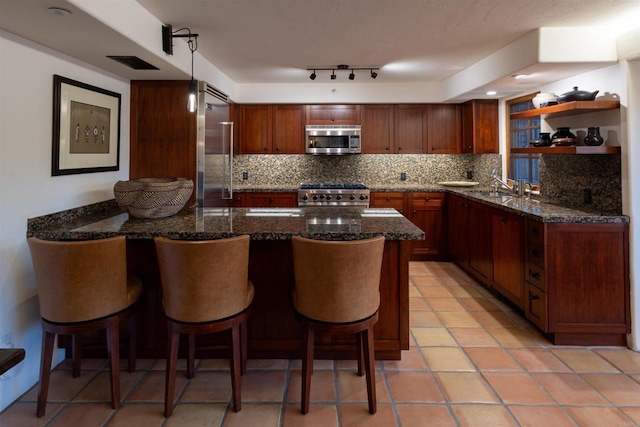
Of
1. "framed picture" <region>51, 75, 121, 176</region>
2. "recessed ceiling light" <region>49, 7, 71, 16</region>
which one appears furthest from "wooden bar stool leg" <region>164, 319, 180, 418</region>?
"recessed ceiling light" <region>49, 7, 71, 16</region>

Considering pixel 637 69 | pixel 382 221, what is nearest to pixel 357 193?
pixel 382 221

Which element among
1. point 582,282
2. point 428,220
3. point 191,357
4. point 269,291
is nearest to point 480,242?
point 428,220

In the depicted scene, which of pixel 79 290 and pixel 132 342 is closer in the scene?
pixel 79 290

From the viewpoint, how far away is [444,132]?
17.8 feet

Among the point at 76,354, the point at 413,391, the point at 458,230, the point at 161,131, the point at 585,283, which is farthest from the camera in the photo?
the point at 458,230

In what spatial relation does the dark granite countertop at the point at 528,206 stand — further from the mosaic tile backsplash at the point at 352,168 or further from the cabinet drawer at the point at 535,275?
the mosaic tile backsplash at the point at 352,168

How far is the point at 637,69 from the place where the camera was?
275cm

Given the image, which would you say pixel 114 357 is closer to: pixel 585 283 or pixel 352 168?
pixel 585 283

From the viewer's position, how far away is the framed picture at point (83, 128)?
2547 millimetres

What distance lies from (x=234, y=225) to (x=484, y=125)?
3930 mm

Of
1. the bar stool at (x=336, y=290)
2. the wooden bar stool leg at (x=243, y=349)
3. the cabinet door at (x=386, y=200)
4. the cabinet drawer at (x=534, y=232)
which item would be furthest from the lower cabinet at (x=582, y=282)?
the cabinet door at (x=386, y=200)

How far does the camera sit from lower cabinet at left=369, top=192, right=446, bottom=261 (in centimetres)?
507

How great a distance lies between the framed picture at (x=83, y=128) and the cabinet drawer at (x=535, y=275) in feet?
11.3

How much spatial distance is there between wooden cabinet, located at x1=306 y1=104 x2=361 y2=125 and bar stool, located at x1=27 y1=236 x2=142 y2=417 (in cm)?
375
